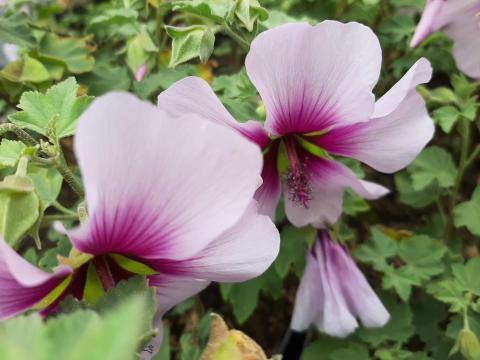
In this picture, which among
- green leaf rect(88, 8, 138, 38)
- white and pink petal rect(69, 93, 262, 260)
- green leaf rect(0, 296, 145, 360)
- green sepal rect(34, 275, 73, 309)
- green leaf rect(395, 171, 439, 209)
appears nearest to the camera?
green leaf rect(0, 296, 145, 360)

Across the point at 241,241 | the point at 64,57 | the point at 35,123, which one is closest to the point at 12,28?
the point at 64,57

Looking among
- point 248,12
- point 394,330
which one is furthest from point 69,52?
point 394,330

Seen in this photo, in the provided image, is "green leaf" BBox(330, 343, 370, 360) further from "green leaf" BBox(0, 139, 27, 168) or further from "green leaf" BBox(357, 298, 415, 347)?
"green leaf" BBox(0, 139, 27, 168)

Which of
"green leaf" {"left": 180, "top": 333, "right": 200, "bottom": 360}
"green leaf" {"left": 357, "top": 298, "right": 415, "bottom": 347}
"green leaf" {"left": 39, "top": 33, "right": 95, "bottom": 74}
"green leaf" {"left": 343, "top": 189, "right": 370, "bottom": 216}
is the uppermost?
"green leaf" {"left": 39, "top": 33, "right": 95, "bottom": 74}

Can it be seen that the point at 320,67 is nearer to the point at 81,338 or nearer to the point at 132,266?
the point at 132,266

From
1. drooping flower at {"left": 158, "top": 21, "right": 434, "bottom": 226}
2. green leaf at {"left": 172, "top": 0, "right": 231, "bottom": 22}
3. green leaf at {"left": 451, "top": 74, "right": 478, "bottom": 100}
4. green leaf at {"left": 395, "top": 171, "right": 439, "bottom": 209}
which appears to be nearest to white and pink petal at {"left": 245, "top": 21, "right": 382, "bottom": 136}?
drooping flower at {"left": 158, "top": 21, "right": 434, "bottom": 226}

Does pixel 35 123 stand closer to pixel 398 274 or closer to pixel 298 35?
pixel 298 35

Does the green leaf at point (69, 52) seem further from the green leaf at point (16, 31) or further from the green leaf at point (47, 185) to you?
the green leaf at point (47, 185)

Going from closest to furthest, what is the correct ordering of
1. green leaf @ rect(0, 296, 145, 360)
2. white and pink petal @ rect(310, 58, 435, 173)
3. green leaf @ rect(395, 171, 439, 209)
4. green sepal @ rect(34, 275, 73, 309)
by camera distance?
green leaf @ rect(0, 296, 145, 360)
green sepal @ rect(34, 275, 73, 309)
white and pink petal @ rect(310, 58, 435, 173)
green leaf @ rect(395, 171, 439, 209)

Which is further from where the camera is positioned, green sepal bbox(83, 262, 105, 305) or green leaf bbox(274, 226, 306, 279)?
green leaf bbox(274, 226, 306, 279)
